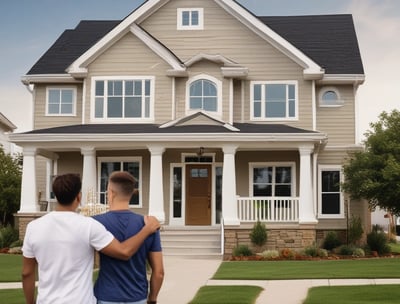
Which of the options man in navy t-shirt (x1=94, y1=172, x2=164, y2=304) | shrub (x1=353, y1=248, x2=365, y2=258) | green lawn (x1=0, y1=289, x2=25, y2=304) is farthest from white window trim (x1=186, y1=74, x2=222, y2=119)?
man in navy t-shirt (x1=94, y1=172, x2=164, y2=304)

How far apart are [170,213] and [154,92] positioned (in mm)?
4167

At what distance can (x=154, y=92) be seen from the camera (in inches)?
946

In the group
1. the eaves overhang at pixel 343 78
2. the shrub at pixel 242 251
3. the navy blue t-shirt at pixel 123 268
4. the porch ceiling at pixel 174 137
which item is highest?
the eaves overhang at pixel 343 78

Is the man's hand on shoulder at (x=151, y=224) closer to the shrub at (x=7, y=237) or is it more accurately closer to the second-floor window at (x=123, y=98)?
the shrub at (x=7, y=237)

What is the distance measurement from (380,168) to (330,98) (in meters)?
4.87

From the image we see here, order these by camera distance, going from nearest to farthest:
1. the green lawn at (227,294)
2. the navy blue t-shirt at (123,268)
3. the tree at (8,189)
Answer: the navy blue t-shirt at (123,268)
the green lawn at (227,294)
the tree at (8,189)

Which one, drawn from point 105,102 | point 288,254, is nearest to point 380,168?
point 288,254

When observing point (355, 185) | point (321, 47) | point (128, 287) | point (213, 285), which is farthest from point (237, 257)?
point (128, 287)

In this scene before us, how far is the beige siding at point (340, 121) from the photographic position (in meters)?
25.3

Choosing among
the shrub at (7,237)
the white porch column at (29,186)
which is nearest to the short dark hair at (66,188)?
the white porch column at (29,186)

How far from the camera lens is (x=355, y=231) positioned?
2320 cm

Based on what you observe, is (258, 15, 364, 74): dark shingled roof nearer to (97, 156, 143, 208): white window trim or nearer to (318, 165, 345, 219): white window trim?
(318, 165, 345, 219): white window trim

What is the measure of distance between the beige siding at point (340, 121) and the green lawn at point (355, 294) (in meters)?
13.5

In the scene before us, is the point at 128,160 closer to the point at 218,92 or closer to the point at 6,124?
the point at 218,92
